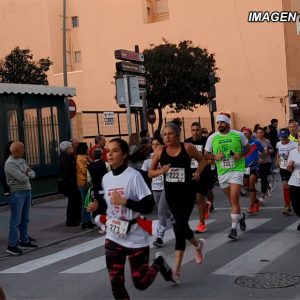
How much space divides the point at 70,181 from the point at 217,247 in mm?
4052

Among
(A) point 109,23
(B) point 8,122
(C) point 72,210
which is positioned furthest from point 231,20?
(C) point 72,210

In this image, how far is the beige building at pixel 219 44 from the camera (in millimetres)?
33753

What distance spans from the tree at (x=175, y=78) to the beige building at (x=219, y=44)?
23.0 ft

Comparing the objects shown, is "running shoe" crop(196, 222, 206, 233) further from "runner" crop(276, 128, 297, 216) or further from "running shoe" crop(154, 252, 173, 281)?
"running shoe" crop(154, 252, 173, 281)

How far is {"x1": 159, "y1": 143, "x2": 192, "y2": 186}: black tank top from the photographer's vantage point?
6.41 m

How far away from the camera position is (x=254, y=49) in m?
34.2

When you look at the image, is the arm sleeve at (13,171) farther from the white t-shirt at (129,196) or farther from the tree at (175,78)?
the tree at (175,78)

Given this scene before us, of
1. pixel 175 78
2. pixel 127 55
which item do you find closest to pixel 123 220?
pixel 127 55

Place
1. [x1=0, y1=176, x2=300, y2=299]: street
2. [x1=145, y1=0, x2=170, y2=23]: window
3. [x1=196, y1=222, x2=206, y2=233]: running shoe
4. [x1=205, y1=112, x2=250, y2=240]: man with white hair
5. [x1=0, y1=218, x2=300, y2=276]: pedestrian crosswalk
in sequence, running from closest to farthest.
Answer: [x1=0, y1=176, x2=300, y2=299]: street
[x1=0, y1=218, x2=300, y2=276]: pedestrian crosswalk
[x1=205, y1=112, x2=250, y2=240]: man with white hair
[x1=196, y1=222, x2=206, y2=233]: running shoe
[x1=145, y1=0, x2=170, y2=23]: window

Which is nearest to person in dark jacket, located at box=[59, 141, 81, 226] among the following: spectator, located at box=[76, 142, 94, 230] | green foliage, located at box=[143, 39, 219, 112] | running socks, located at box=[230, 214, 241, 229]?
spectator, located at box=[76, 142, 94, 230]

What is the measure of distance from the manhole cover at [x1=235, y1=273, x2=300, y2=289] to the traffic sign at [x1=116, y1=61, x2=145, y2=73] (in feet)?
28.1

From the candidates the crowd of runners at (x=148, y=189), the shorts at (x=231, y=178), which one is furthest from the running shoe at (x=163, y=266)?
the shorts at (x=231, y=178)

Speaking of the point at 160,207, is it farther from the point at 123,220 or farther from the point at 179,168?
the point at 123,220

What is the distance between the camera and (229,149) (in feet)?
27.8
